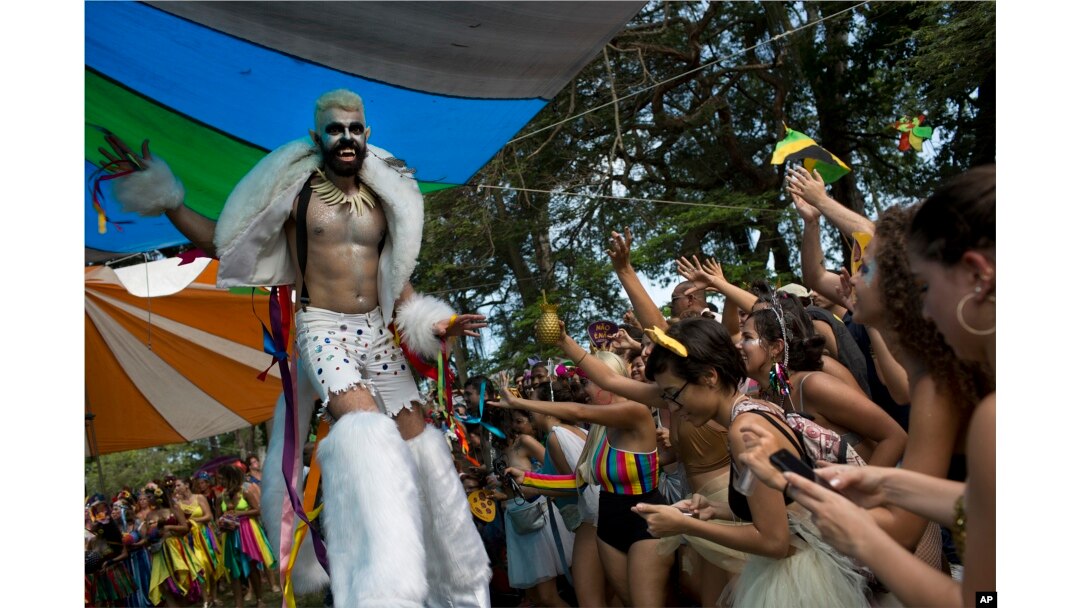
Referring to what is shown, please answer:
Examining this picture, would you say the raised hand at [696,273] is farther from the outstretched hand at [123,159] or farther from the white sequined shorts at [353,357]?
the outstretched hand at [123,159]

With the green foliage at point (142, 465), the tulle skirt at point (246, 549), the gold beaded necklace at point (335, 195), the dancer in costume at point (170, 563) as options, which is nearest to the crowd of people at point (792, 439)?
the gold beaded necklace at point (335, 195)

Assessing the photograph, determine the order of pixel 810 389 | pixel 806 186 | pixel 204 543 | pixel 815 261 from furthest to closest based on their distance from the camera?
pixel 204 543 < pixel 815 261 < pixel 806 186 < pixel 810 389

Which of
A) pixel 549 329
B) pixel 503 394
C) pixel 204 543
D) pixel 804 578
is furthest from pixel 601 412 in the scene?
pixel 204 543

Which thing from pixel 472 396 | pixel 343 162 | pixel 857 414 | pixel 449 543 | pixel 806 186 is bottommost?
pixel 449 543

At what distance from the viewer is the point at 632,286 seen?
457 centimetres

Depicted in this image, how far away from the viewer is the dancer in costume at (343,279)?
4188 millimetres

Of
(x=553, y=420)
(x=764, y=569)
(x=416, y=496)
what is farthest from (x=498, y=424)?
(x=764, y=569)

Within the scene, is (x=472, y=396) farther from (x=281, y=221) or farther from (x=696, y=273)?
(x=281, y=221)

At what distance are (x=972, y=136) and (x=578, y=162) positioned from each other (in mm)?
5006

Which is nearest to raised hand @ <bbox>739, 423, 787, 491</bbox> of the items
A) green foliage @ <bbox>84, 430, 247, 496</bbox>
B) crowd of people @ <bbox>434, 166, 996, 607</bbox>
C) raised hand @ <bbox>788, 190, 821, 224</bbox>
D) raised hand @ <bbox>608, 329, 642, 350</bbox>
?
crowd of people @ <bbox>434, 166, 996, 607</bbox>

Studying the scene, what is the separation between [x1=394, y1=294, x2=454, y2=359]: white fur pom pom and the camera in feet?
14.0

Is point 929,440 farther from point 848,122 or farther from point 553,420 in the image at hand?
point 848,122

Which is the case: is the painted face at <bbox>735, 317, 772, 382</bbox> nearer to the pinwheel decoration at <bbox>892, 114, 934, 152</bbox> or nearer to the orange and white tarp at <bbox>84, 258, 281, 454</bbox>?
the pinwheel decoration at <bbox>892, 114, 934, 152</bbox>

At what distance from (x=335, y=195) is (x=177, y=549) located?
6803mm
